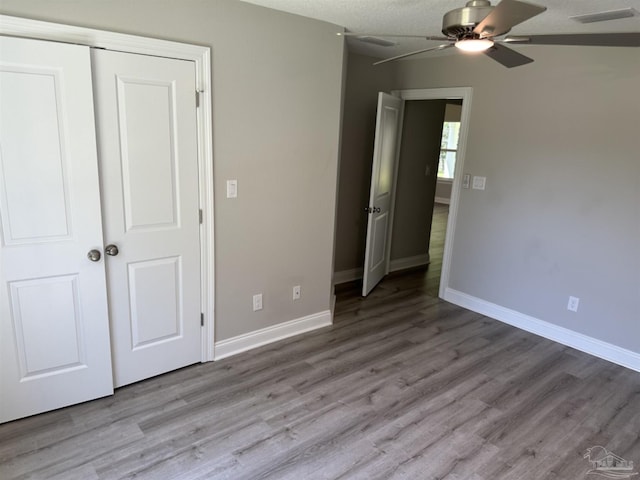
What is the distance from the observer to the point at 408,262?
546cm

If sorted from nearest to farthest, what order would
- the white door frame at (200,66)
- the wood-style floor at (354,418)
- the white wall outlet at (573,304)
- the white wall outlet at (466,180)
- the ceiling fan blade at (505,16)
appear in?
the ceiling fan blade at (505,16)
the white door frame at (200,66)
the wood-style floor at (354,418)
the white wall outlet at (573,304)
the white wall outlet at (466,180)

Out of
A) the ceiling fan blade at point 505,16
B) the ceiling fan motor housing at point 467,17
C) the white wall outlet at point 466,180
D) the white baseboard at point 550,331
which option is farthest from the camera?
the white wall outlet at point 466,180

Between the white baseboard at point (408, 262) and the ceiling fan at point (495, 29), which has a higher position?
the ceiling fan at point (495, 29)

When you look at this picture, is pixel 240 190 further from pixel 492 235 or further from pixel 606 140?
pixel 606 140

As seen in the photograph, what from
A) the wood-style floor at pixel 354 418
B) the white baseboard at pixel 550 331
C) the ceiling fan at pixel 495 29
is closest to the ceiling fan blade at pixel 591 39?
the ceiling fan at pixel 495 29

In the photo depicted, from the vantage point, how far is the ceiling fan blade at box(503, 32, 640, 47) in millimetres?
1699

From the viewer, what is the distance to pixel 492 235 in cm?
393

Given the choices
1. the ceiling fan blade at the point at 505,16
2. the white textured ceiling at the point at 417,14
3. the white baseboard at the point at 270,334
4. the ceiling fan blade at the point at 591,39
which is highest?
the white textured ceiling at the point at 417,14

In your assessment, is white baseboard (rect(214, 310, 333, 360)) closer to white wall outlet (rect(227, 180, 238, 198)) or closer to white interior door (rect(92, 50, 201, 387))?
white interior door (rect(92, 50, 201, 387))

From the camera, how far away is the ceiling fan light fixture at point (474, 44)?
71.5 inches

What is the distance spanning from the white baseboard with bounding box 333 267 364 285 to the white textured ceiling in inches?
98.4

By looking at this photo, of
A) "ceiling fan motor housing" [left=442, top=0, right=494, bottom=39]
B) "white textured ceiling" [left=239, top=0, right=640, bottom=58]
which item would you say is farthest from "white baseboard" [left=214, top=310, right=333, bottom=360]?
"ceiling fan motor housing" [left=442, top=0, right=494, bottom=39]

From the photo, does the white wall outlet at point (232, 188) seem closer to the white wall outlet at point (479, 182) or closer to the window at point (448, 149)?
the white wall outlet at point (479, 182)

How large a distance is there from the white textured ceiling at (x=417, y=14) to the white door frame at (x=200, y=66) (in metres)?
0.58
